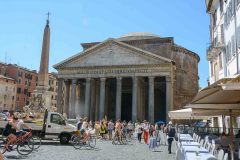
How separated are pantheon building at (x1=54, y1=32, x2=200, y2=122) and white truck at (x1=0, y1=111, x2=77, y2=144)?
18.1 meters

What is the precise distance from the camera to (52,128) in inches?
561

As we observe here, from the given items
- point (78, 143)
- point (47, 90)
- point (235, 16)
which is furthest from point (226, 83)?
point (47, 90)

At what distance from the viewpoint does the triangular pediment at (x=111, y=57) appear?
33188 mm

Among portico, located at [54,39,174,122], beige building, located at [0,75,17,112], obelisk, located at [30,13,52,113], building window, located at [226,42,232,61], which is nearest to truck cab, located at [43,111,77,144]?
obelisk, located at [30,13,52,113]

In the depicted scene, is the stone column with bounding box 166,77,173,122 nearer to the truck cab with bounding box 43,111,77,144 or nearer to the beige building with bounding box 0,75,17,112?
the truck cab with bounding box 43,111,77,144

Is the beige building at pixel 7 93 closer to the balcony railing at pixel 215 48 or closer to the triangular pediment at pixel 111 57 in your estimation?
the triangular pediment at pixel 111 57

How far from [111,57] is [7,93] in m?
28.9

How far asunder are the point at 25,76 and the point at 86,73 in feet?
95.0

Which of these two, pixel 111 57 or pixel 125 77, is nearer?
pixel 111 57

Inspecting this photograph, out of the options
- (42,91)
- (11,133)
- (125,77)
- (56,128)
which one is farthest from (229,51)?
(125,77)

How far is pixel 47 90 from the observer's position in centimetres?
2003

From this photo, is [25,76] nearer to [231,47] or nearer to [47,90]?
[47,90]

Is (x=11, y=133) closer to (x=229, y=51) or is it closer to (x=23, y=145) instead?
(x=23, y=145)

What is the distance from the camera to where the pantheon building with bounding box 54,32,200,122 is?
1291 inches
